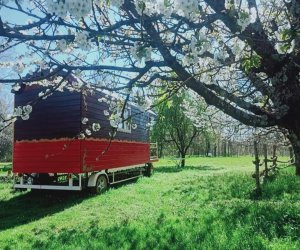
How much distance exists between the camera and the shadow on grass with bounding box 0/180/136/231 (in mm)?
10672

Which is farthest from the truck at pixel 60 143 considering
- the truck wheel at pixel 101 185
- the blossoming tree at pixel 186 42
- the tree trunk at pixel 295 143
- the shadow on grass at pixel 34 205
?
the blossoming tree at pixel 186 42

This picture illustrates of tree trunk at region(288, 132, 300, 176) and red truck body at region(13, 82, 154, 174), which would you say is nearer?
tree trunk at region(288, 132, 300, 176)

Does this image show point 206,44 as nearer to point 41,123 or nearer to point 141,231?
point 141,231

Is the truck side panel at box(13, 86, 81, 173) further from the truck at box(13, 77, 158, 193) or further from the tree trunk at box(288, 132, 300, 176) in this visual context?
the tree trunk at box(288, 132, 300, 176)

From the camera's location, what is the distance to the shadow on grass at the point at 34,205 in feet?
35.0

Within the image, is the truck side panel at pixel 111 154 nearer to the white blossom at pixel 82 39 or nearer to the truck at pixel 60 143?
the truck at pixel 60 143

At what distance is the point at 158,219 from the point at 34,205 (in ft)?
18.7

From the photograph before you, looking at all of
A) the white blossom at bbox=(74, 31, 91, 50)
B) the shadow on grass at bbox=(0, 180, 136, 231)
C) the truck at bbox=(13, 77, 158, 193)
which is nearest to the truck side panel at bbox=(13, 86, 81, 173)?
the truck at bbox=(13, 77, 158, 193)

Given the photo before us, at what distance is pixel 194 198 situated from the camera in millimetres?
12195

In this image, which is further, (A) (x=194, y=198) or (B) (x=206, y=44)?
(A) (x=194, y=198)

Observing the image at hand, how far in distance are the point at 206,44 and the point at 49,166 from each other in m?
11.7

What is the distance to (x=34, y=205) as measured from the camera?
1289cm

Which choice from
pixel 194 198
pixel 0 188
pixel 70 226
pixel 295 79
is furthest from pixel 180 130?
pixel 295 79

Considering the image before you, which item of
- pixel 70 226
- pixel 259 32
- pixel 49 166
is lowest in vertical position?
pixel 70 226
